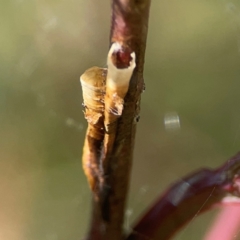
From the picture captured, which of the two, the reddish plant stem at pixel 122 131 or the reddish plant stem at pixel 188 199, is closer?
the reddish plant stem at pixel 122 131

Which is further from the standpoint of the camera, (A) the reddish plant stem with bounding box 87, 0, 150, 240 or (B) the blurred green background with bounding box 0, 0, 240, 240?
(B) the blurred green background with bounding box 0, 0, 240, 240

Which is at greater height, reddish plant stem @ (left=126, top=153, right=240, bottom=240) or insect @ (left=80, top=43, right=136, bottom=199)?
insect @ (left=80, top=43, right=136, bottom=199)

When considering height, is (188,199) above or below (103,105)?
below

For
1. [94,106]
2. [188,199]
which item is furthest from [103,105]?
[188,199]

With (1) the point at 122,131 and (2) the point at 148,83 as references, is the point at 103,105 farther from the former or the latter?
(2) the point at 148,83

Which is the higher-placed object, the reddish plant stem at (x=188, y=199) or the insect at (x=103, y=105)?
the insect at (x=103, y=105)
